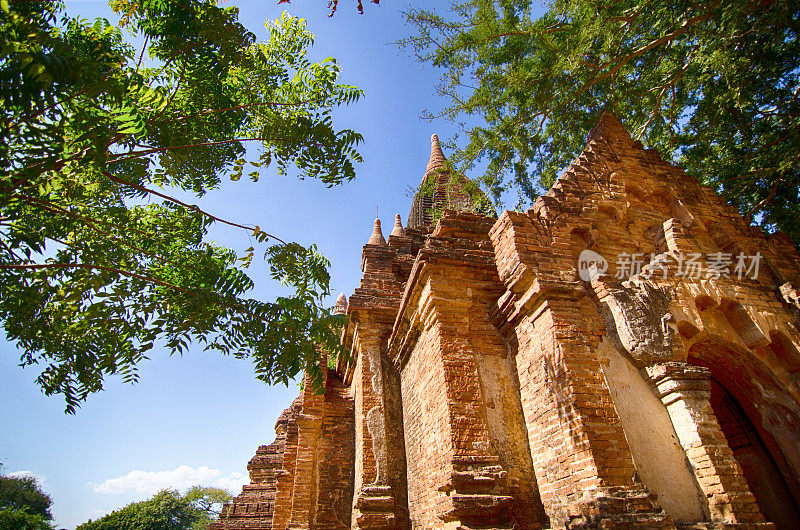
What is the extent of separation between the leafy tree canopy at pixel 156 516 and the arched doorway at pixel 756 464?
1581 inches

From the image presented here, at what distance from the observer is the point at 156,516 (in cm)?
3997

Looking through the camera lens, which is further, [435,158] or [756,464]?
[435,158]

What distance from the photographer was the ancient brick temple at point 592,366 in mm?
3857

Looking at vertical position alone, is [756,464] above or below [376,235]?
below

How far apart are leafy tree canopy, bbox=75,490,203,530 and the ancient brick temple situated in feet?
119

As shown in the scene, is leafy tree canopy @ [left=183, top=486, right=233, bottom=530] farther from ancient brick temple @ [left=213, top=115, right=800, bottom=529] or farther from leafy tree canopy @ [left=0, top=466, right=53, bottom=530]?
ancient brick temple @ [left=213, top=115, right=800, bottom=529]

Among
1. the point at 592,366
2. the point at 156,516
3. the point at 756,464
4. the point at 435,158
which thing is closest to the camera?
the point at 592,366

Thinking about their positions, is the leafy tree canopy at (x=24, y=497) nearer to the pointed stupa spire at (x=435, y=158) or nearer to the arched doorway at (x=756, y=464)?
the pointed stupa spire at (x=435, y=158)

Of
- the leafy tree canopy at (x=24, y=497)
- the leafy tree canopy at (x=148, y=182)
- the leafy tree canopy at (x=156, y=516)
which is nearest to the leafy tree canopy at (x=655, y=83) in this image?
the leafy tree canopy at (x=148, y=182)

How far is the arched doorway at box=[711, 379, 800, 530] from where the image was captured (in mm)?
4902

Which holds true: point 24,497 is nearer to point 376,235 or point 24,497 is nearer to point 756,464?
point 376,235

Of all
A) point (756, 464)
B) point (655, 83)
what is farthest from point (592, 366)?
point (655, 83)

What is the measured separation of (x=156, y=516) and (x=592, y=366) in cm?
4940

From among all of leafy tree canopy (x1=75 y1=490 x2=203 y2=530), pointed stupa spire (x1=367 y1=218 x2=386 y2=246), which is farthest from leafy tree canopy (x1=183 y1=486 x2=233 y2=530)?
pointed stupa spire (x1=367 y1=218 x2=386 y2=246)
